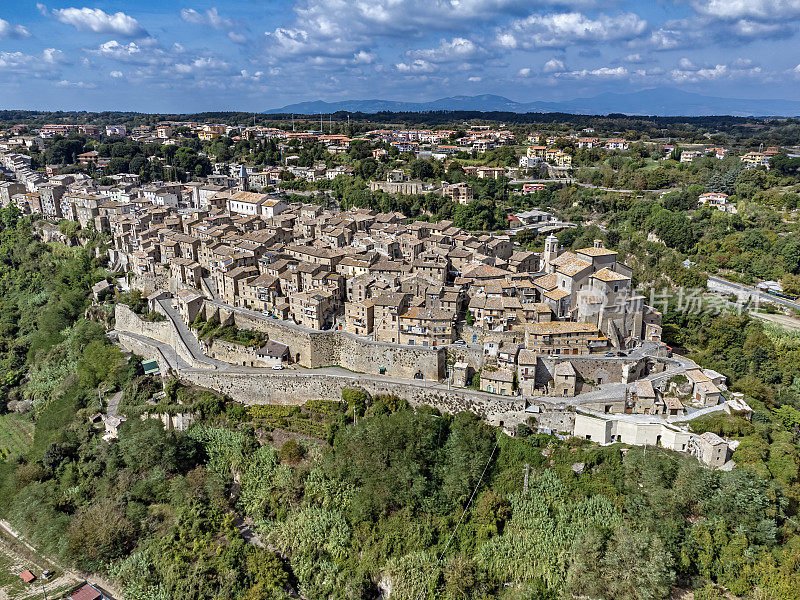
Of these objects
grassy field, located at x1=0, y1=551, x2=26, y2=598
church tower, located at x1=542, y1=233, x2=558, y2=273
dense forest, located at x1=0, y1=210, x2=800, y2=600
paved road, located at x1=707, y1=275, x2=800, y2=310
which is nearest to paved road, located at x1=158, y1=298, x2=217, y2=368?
dense forest, located at x1=0, y1=210, x2=800, y2=600

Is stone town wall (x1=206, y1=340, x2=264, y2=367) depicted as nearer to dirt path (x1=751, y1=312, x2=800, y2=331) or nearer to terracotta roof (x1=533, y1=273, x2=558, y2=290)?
terracotta roof (x1=533, y1=273, x2=558, y2=290)

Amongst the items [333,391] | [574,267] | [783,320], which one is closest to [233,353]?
[333,391]

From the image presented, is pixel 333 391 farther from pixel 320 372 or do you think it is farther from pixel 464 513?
pixel 464 513

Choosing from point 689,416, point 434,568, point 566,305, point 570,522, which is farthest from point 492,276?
point 434,568

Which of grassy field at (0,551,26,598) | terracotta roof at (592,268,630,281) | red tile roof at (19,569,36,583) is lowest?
grassy field at (0,551,26,598)

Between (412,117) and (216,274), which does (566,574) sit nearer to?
(216,274)

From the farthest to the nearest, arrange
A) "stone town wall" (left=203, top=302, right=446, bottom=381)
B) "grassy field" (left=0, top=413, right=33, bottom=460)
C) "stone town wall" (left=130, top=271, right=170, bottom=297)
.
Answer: "stone town wall" (left=130, top=271, right=170, bottom=297) → "grassy field" (left=0, top=413, right=33, bottom=460) → "stone town wall" (left=203, top=302, right=446, bottom=381)

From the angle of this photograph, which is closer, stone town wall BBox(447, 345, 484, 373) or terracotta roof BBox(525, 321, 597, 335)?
terracotta roof BBox(525, 321, 597, 335)
